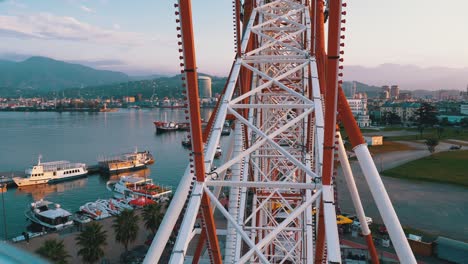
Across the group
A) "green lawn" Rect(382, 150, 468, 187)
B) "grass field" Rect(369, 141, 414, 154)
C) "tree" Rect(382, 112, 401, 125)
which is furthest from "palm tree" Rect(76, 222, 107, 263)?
"tree" Rect(382, 112, 401, 125)

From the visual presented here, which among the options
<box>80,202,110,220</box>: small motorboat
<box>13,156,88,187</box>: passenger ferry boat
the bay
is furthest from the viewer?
<box>13,156,88,187</box>: passenger ferry boat

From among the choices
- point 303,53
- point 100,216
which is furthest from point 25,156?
point 303,53

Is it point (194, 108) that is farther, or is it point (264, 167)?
point (264, 167)

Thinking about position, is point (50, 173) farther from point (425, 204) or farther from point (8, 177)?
point (425, 204)

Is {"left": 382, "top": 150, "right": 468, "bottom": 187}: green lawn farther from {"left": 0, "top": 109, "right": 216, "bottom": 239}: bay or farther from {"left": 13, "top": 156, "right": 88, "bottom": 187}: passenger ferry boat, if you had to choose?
{"left": 13, "top": 156, "right": 88, "bottom": 187}: passenger ferry boat

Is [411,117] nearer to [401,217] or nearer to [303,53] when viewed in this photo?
[401,217]

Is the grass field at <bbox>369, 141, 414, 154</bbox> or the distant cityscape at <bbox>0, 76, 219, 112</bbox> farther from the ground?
the distant cityscape at <bbox>0, 76, 219, 112</bbox>

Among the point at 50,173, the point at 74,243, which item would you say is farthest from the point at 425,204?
the point at 50,173
